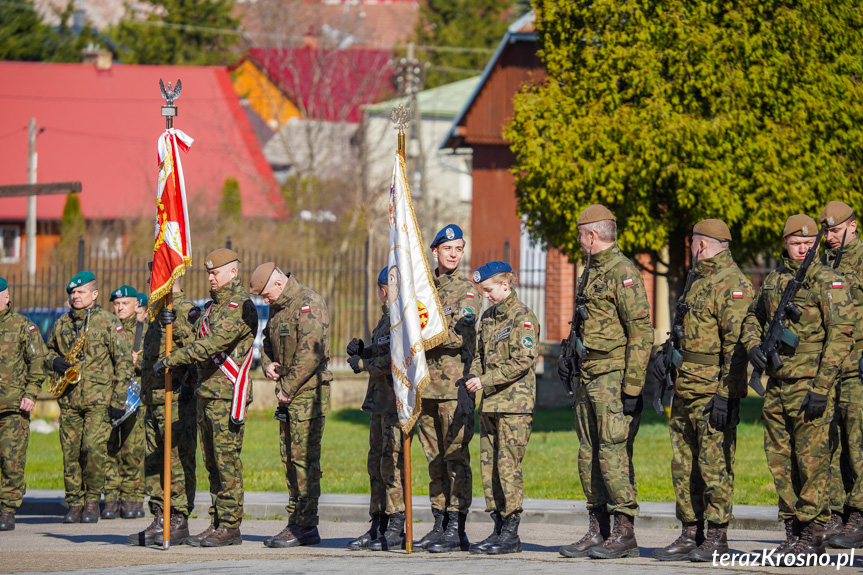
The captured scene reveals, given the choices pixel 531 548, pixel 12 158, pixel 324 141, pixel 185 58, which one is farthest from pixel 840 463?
pixel 185 58

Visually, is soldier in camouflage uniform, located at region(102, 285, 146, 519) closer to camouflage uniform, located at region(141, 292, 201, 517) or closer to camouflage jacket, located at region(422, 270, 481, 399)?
camouflage uniform, located at region(141, 292, 201, 517)

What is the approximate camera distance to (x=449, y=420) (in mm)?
8570

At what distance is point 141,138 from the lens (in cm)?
4294

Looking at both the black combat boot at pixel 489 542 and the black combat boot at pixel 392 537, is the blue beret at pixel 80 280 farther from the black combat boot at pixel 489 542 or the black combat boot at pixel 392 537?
the black combat boot at pixel 489 542

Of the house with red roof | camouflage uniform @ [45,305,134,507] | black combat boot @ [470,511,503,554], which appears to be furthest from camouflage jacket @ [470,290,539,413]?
the house with red roof

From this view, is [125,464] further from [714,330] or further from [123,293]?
[714,330]

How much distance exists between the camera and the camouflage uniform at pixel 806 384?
764 centimetres

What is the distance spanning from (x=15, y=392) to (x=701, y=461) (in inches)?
268

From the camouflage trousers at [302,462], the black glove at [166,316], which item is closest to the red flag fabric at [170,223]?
the black glove at [166,316]

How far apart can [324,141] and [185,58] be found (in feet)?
45.8

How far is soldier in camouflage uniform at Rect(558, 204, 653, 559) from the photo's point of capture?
7.99 metres

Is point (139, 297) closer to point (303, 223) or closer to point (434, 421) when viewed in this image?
point (434, 421)

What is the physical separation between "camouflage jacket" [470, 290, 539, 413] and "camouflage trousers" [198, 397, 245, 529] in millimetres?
2138

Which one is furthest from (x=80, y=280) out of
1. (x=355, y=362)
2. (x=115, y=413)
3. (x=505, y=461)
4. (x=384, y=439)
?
(x=505, y=461)
